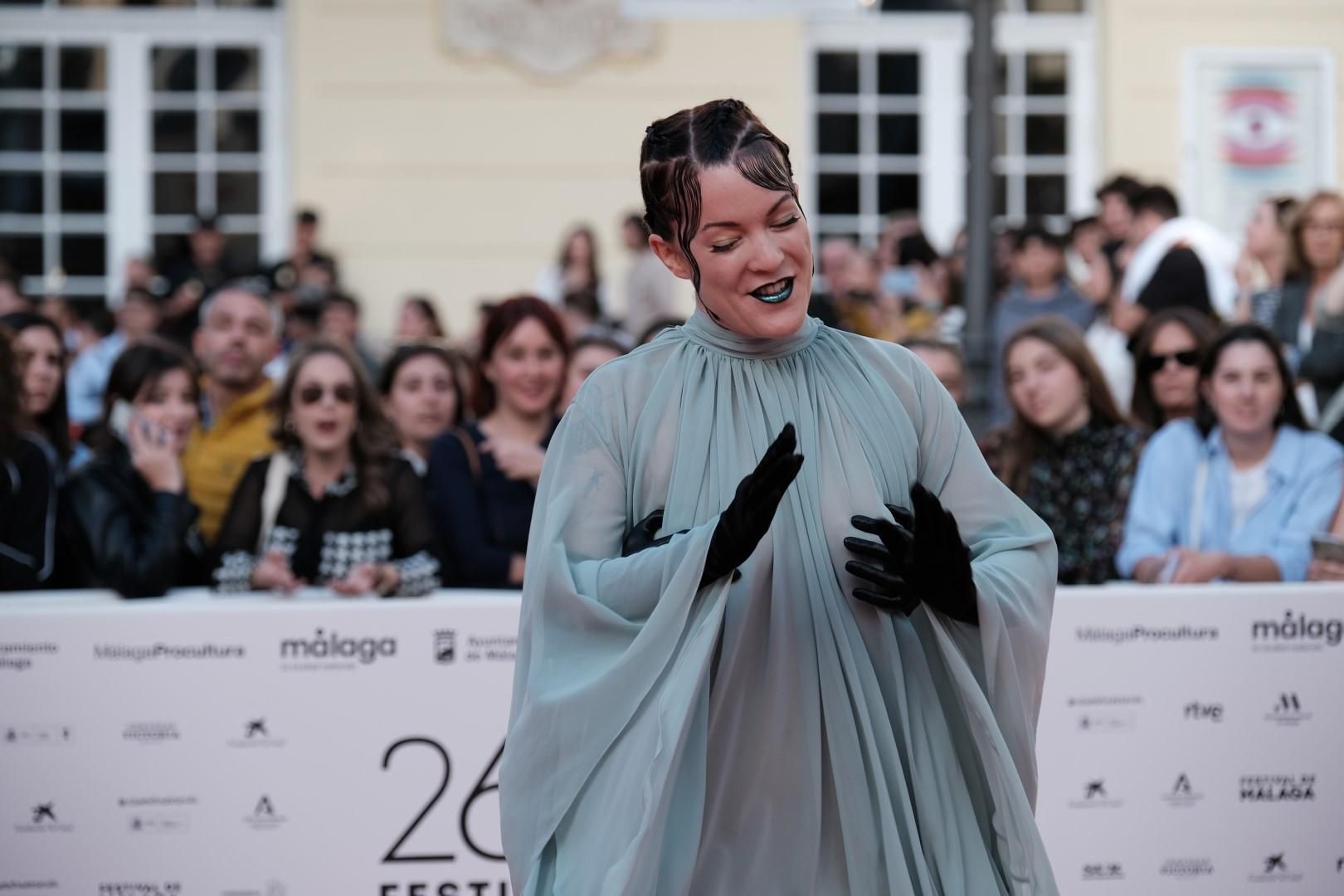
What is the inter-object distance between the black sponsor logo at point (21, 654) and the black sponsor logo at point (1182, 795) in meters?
2.98

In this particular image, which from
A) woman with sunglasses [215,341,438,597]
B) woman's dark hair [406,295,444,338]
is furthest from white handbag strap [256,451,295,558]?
woman's dark hair [406,295,444,338]

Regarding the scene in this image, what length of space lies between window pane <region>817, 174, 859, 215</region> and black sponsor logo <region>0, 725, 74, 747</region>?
9.60 metres

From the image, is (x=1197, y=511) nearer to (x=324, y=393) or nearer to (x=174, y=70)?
(x=324, y=393)

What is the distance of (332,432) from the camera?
216 inches

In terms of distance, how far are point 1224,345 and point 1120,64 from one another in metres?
7.75

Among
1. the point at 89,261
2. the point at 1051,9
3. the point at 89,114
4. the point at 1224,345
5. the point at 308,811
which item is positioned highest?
the point at 1051,9

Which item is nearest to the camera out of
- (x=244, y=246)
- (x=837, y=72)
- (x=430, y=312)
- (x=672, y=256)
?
(x=672, y=256)

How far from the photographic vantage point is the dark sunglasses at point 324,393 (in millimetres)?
5535

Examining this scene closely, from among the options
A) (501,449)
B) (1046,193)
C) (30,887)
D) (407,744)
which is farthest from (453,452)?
(1046,193)

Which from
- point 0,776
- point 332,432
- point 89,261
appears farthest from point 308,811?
point 89,261

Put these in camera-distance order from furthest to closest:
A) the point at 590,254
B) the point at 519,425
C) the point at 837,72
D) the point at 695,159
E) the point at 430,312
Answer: the point at 837,72 → the point at 590,254 → the point at 430,312 → the point at 519,425 → the point at 695,159

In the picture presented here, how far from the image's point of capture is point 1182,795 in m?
4.70

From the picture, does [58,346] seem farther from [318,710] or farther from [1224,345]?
[1224,345]

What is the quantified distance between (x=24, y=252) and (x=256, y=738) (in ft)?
31.1
